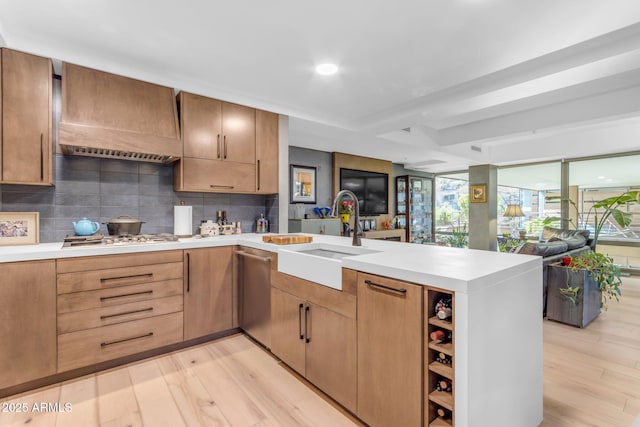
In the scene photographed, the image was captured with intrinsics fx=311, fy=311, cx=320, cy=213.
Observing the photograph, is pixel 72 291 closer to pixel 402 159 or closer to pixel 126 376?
pixel 126 376

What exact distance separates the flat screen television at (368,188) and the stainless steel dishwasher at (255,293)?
145 inches

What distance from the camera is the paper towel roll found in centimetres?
287

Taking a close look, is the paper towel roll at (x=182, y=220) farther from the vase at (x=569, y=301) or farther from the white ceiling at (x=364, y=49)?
the vase at (x=569, y=301)

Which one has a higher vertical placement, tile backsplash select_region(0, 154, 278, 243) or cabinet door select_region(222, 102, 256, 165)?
cabinet door select_region(222, 102, 256, 165)

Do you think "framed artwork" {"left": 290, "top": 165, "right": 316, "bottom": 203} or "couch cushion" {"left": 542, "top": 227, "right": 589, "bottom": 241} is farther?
"framed artwork" {"left": 290, "top": 165, "right": 316, "bottom": 203}

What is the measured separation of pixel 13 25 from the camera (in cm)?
196

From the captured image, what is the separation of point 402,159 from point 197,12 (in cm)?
547

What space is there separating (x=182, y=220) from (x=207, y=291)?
0.73m

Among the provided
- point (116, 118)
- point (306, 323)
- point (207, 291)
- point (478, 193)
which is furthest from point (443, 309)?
point (478, 193)

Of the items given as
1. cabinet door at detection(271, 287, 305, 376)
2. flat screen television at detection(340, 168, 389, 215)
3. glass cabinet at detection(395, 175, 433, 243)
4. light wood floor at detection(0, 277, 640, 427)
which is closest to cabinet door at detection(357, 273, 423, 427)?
light wood floor at detection(0, 277, 640, 427)

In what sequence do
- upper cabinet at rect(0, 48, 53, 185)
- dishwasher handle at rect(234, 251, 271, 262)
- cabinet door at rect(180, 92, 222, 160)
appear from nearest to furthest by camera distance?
upper cabinet at rect(0, 48, 53, 185)
dishwasher handle at rect(234, 251, 271, 262)
cabinet door at rect(180, 92, 222, 160)

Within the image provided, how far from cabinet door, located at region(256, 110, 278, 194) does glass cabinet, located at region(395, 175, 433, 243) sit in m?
4.58

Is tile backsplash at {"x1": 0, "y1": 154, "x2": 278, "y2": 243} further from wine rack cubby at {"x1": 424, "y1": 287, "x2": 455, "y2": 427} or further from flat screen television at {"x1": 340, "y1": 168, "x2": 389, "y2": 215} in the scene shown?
flat screen television at {"x1": 340, "y1": 168, "x2": 389, "y2": 215}

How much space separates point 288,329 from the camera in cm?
208
